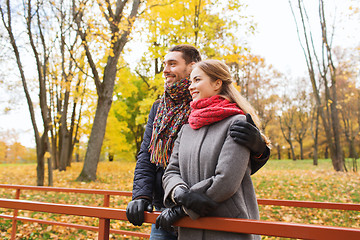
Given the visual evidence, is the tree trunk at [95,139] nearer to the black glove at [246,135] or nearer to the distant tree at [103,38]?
the distant tree at [103,38]

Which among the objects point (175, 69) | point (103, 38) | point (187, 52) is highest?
point (103, 38)

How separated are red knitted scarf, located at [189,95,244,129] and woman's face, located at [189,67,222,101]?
6cm

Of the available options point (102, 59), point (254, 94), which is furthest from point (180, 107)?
point (254, 94)

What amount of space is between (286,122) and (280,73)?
665cm

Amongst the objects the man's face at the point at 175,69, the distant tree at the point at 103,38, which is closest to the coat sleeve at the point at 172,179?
the man's face at the point at 175,69

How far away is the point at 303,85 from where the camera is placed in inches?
1180

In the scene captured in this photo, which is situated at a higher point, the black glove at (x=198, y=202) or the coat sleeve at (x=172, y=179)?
the coat sleeve at (x=172, y=179)

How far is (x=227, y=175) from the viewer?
1279 mm

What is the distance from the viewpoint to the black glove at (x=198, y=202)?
50.2 inches

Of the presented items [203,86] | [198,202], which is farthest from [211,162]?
[203,86]

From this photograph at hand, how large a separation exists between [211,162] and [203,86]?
482 mm

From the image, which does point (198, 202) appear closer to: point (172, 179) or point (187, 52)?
point (172, 179)

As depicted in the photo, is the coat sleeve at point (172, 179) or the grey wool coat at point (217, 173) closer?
the grey wool coat at point (217, 173)

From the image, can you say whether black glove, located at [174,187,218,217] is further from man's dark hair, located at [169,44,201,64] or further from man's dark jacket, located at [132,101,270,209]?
man's dark hair, located at [169,44,201,64]
